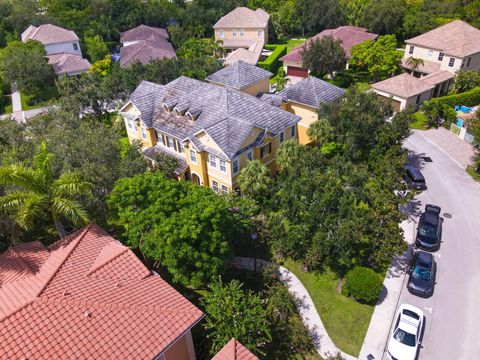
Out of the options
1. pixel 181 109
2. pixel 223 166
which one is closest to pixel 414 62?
pixel 181 109

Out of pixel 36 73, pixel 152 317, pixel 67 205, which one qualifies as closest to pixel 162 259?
pixel 152 317

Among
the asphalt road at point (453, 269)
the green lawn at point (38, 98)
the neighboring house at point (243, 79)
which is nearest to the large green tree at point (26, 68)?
the green lawn at point (38, 98)

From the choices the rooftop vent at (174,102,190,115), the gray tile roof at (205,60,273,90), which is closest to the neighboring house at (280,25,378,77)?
the gray tile roof at (205,60,273,90)

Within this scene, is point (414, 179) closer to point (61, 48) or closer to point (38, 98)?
point (38, 98)

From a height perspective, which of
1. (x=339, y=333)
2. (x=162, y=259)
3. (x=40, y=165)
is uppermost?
(x=40, y=165)

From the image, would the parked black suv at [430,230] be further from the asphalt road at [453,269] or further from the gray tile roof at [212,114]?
the gray tile roof at [212,114]

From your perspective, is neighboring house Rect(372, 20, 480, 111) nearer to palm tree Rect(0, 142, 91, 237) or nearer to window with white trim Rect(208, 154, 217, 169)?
window with white trim Rect(208, 154, 217, 169)

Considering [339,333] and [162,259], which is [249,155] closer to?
[162,259]
